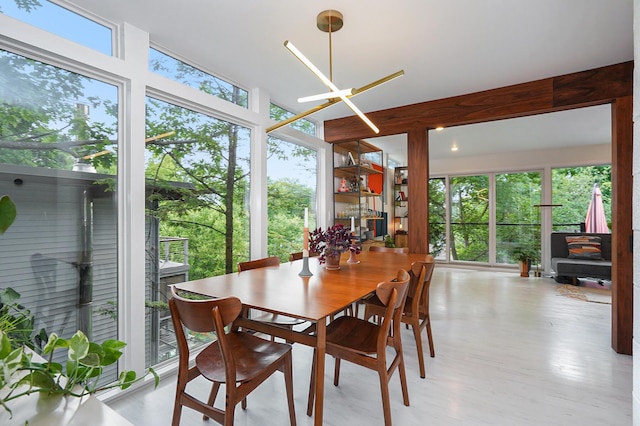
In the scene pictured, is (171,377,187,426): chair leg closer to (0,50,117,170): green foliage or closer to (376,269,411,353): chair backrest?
(376,269,411,353): chair backrest

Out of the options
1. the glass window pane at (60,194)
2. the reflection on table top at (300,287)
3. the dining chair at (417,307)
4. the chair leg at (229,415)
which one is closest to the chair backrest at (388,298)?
the reflection on table top at (300,287)

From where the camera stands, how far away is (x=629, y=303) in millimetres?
2619

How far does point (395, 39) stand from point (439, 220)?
18.4 ft

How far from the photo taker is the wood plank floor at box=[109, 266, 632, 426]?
184cm

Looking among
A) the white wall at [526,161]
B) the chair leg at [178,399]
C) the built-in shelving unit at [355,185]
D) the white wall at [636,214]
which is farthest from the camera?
the white wall at [526,161]

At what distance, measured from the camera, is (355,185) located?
4.62 metres

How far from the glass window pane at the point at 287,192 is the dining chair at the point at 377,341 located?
1.69 meters

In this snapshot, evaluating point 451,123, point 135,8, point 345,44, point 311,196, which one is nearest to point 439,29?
point 345,44

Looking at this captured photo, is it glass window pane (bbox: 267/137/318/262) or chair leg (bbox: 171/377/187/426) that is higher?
glass window pane (bbox: 267/137/318/262)

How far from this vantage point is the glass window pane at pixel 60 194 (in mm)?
1720

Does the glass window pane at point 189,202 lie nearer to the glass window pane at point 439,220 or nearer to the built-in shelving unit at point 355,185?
the built-in shelving unit at point 355,185

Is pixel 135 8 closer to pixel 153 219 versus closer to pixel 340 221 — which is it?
pixel 153 219

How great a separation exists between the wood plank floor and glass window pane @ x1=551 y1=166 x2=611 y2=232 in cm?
325

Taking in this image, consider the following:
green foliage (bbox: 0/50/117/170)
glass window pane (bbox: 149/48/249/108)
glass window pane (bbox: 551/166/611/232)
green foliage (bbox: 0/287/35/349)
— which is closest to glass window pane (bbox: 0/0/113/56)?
green foliage (bbox: 0/50/117/170)
